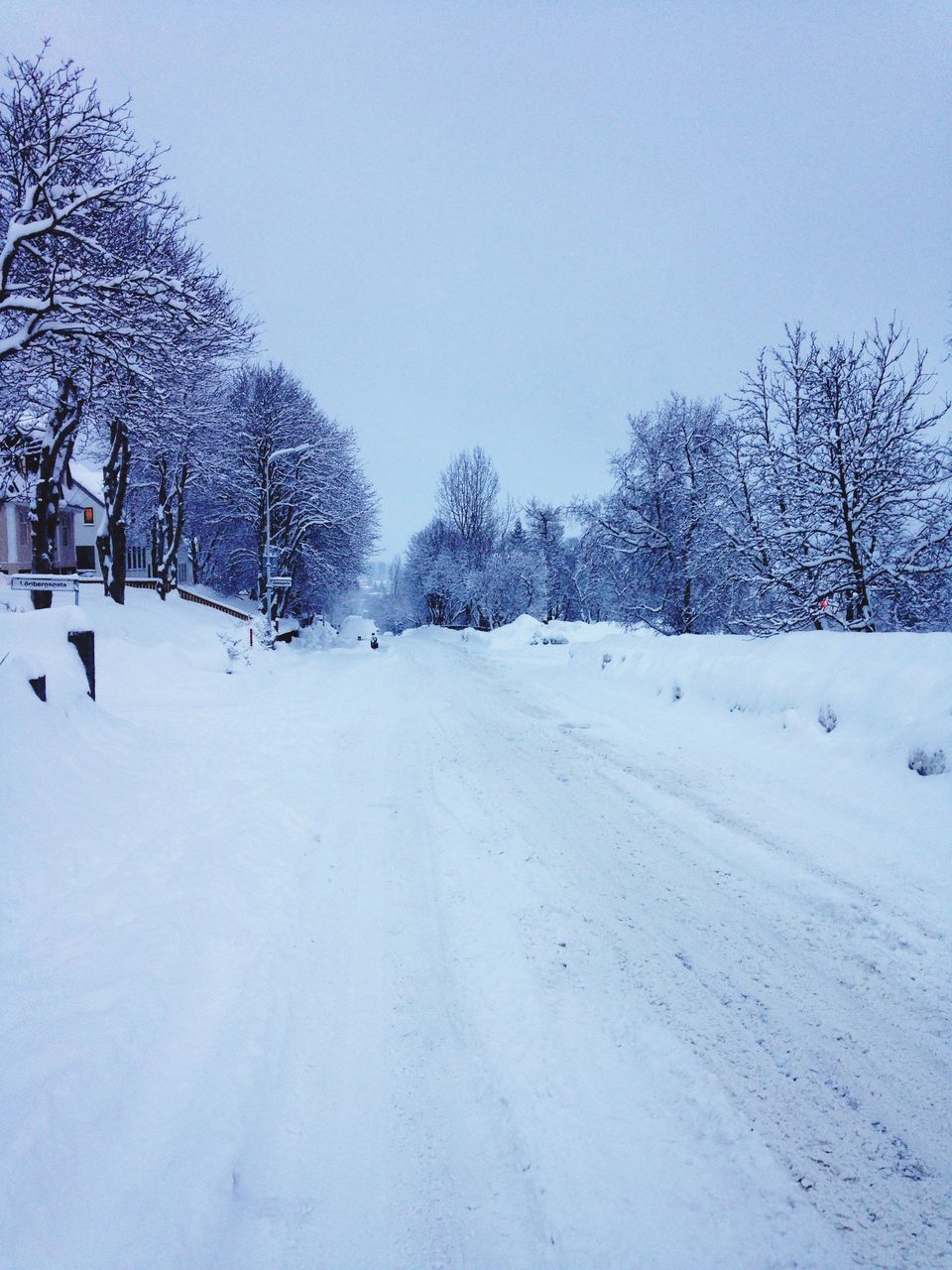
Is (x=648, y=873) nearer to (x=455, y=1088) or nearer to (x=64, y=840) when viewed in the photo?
(x=455, y=1088)

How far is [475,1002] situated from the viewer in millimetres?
3145

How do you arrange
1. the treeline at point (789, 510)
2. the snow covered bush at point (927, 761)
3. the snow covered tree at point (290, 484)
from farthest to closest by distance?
the snow covered tree at point (290, 484) < the treeline at point (789, 510) < the snow covered bush at point (927, 761)

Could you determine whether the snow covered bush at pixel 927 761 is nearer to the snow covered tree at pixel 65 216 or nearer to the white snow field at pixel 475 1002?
the white snow field at pixel 475 1002

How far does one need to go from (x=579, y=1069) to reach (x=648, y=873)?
82.9 inches

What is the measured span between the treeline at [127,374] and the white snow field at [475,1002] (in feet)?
16.5

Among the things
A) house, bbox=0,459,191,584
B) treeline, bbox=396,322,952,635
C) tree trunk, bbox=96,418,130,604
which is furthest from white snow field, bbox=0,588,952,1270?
house, bbox=0,459,191,584

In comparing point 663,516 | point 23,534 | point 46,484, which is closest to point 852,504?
point 663,516

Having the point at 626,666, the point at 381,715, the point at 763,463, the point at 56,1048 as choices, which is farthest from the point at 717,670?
the point at 56,1048

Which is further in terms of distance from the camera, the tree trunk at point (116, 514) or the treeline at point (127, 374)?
the tree trunk at point (116, 514)

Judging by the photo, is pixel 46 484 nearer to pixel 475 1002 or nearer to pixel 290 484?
pixel 290 484

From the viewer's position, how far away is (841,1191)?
7.00 feet

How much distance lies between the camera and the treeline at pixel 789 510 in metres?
10.1

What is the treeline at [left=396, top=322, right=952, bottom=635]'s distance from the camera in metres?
10.1

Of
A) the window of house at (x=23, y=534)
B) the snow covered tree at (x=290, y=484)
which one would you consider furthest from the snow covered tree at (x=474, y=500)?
the window of house at (x=23, y=534)
